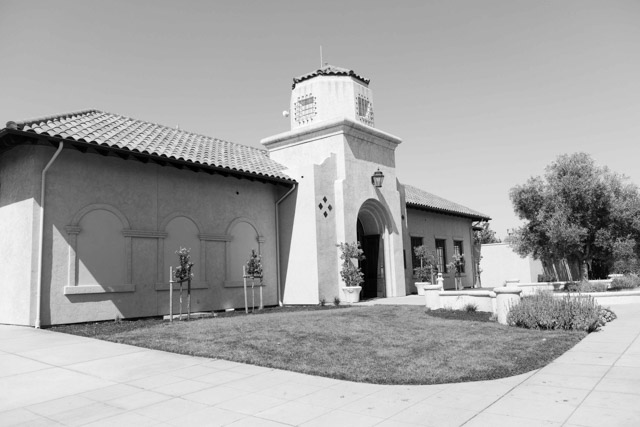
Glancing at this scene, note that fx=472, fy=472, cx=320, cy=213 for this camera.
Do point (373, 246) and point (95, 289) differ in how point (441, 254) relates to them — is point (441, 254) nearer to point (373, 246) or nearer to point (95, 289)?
point (373, 246)

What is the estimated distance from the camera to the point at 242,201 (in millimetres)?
17031

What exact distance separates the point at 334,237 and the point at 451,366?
11365 mm

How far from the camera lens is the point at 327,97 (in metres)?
19.8

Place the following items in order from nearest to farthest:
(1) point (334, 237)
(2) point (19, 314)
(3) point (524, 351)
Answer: (3) point (524, 351) < (2) point (19, 314) < (1) point (334, 237)

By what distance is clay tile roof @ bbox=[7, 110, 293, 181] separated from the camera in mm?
12242

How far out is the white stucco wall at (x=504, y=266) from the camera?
32.9 meters

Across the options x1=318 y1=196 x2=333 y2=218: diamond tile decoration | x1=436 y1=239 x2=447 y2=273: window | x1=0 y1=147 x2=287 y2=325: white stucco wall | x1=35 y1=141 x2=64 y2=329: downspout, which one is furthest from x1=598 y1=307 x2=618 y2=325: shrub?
x1=436 y1=239 x2=447 y2=273: window

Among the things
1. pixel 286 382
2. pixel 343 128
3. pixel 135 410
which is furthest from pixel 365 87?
pixel 135 410

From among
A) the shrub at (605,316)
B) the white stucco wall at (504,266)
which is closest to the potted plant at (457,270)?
the white stucco wall at (504,266)

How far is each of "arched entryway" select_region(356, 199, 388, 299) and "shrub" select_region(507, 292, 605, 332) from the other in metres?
10.0

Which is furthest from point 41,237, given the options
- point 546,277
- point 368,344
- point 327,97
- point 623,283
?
point 546,277

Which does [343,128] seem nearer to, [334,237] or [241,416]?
[334,237]

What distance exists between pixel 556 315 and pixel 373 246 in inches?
443

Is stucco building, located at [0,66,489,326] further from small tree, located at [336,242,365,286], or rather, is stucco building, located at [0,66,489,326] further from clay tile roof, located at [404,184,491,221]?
clay tile roof, located at [404,184,491,221]
